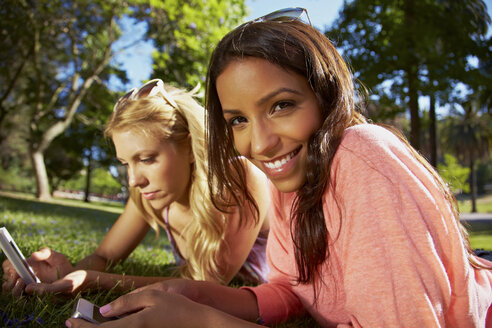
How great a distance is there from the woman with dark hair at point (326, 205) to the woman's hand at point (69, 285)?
66cm

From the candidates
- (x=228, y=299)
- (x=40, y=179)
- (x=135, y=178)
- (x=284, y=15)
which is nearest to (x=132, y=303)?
(x=228, y=299)

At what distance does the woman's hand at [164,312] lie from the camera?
4.27 ft

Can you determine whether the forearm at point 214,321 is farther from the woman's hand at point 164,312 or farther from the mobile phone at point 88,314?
the mobile phone at point 88,314

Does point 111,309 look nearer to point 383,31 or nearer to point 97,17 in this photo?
point 383,31

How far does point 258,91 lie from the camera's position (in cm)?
160

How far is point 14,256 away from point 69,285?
312mm

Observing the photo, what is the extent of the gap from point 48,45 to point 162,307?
2025cm

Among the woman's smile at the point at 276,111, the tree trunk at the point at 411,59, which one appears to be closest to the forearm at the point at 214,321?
the woman's smile at the point at 276,111

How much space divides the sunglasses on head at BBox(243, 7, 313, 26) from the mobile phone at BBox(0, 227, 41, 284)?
161cm

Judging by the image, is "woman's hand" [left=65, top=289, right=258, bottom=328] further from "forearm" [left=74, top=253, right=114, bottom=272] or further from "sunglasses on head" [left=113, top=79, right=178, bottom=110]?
"sunglasses on head" [left=113, top=79, right=178, bottom=110]

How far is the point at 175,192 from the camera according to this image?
8.77ft

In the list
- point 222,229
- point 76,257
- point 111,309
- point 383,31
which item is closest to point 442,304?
point 111,309

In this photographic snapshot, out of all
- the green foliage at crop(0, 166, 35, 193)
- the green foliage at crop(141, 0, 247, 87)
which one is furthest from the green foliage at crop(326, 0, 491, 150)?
the green foliage at crop(0, 166, 35, 193)

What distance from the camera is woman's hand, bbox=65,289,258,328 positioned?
51.3 inches
